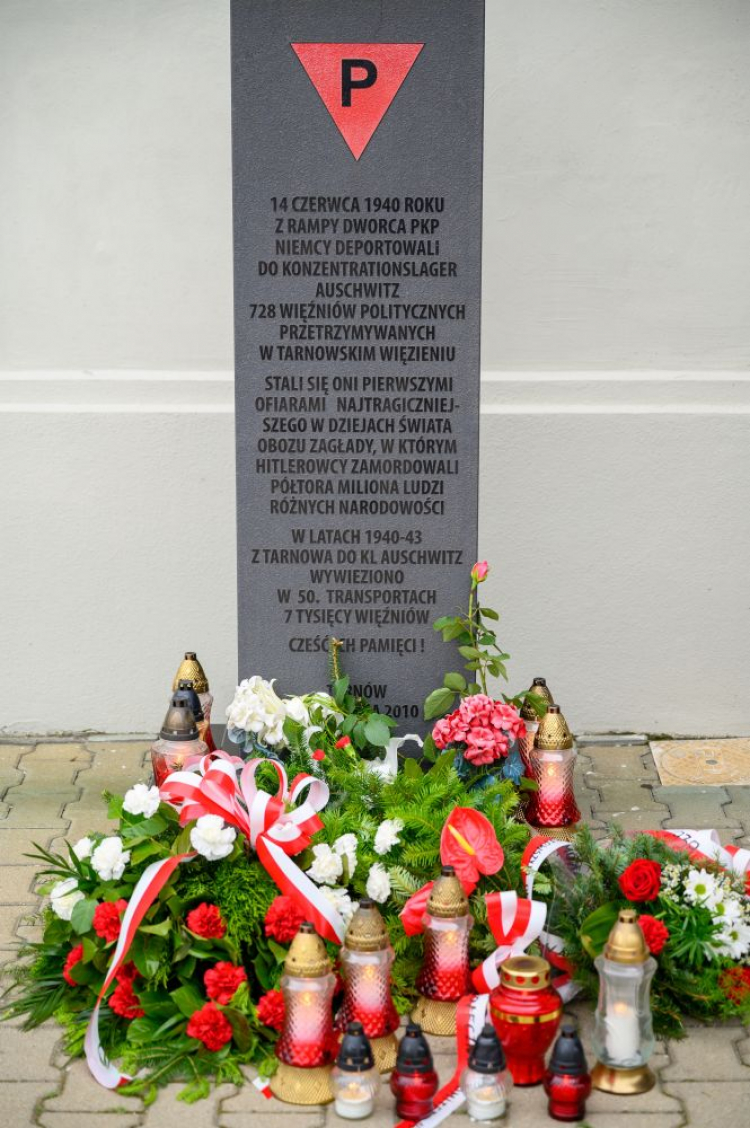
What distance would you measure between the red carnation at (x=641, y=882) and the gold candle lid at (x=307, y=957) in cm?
78

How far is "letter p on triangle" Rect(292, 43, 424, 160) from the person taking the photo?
4.49 m

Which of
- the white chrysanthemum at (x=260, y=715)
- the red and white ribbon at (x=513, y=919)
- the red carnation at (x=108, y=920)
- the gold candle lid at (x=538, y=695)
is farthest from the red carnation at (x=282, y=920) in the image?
the gold candle lid at (x=538, y=695)

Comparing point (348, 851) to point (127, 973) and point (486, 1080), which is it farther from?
point (486, 1080)

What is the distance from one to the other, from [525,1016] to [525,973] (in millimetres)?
95

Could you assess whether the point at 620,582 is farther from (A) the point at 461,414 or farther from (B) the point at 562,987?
(B) the point at 562,987

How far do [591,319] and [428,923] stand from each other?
2.90m

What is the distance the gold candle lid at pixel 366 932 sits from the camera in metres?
3.25

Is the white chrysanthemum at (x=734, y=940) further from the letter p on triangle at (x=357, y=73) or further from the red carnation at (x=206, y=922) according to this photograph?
the letter p on triangle at (x=357, y=73)

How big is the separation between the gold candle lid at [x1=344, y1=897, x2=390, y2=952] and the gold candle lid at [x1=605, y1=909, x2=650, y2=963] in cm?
52

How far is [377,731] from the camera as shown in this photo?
14.6 feet

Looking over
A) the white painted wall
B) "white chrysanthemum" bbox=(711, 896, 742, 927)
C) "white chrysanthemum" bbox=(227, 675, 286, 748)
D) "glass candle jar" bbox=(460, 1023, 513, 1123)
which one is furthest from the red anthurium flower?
the white painted wall

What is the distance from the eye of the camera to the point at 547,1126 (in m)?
3.04

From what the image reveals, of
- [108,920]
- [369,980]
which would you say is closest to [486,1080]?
[369,980]

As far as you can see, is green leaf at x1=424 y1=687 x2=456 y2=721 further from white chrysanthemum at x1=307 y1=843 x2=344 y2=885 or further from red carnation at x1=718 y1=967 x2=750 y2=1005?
red carnation at x1=718 y1=967 x2=750 y2=1005
